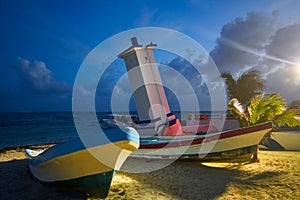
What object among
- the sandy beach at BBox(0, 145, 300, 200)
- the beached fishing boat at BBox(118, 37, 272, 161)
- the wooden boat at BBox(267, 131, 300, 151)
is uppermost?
the beached fishing boat at BBox(118, 37, 272, 161)

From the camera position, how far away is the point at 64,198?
4.01 m

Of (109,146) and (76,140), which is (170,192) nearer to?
(109,146)

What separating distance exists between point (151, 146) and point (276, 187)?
4067mm

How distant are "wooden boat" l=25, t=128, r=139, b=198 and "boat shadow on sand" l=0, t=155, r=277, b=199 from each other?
453mm

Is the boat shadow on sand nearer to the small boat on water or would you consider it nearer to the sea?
the small boat on water

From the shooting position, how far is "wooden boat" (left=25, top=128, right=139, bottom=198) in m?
3.38

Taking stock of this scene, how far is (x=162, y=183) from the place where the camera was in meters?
5.16

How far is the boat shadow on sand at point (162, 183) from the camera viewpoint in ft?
13.9

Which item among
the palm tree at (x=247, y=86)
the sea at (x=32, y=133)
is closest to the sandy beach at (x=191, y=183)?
the palm tree at (x=247, y=86)

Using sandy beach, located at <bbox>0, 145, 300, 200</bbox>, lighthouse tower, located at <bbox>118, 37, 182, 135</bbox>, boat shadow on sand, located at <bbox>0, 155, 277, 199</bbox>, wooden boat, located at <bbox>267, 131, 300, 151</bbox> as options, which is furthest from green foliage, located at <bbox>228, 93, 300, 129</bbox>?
wooden boat, located at <bbox>267, 131, 300, 151</bbox>

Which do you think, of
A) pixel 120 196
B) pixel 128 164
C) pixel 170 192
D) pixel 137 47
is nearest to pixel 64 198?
pixel 120 196

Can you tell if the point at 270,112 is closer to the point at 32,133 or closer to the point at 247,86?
the point at 247,86

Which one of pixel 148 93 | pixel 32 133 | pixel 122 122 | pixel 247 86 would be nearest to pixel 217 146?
pixel 148 93

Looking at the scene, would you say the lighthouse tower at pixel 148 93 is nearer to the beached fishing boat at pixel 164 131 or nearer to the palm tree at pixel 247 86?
the beached fishing boat at pixel 164 131
